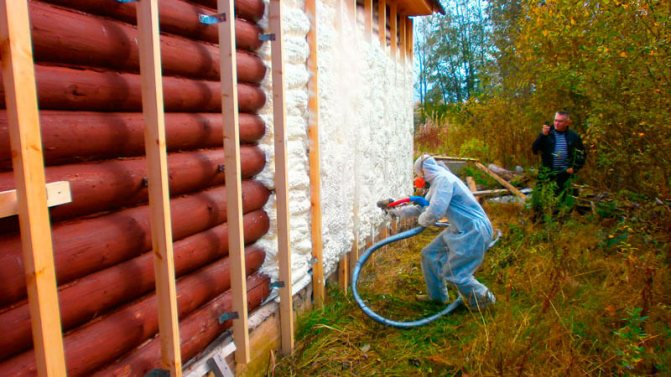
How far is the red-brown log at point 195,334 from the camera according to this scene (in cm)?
222

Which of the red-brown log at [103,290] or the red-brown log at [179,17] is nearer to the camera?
the red-brown log at [103,290]

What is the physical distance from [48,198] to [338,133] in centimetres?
318

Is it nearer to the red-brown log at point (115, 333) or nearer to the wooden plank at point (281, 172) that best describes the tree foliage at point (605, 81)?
the wooden plank at point (281, 172)

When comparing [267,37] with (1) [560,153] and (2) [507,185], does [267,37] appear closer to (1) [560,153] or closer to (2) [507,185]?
(1) [560,153]

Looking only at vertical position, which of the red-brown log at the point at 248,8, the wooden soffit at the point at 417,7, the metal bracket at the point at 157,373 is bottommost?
the metal bracket at the point at 157,373

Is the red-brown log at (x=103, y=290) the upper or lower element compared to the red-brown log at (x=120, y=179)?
lower

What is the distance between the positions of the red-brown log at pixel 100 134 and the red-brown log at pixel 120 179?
0.04 meters

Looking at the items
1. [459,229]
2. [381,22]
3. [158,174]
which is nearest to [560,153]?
[381,22]

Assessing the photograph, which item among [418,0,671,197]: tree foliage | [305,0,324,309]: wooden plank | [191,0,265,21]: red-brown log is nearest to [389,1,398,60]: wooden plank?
[418,0,671,197]: tree foliage

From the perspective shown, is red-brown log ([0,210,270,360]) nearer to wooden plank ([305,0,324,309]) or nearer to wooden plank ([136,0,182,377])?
wooden plank ([136,0,182,377])

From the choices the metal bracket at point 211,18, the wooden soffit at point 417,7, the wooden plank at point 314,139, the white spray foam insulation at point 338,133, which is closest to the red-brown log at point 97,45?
the metal bracket at point 211,18

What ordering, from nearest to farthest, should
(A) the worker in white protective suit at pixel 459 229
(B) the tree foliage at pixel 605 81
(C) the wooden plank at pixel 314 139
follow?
(C) the wooden plank at pixel 314 139, (A) the worker in white protective suit at pixel 459 229, (B) the tree foliage at pixel 605 81

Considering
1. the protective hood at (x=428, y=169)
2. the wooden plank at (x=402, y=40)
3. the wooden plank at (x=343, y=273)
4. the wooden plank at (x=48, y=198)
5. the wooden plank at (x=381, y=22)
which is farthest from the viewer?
the wooden plank at (x=402, y=40)

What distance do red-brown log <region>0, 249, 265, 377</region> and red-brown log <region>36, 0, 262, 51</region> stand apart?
1312 millimetres
